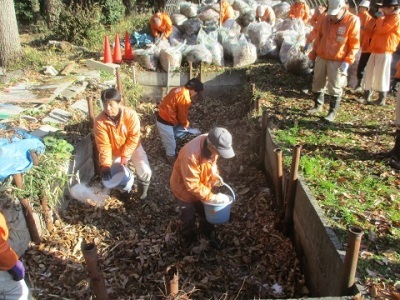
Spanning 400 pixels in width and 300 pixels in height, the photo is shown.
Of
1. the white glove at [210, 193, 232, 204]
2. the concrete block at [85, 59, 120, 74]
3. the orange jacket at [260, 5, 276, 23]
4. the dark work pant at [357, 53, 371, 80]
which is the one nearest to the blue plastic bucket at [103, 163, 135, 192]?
the white glove at [210, 193, 232, 204]

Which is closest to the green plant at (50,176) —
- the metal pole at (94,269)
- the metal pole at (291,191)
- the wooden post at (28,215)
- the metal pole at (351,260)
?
the wooden post at (28,215)

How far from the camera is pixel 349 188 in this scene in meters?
4.47

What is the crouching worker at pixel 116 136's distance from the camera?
181 inches

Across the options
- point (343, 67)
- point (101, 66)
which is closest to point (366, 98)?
point (343, 67)

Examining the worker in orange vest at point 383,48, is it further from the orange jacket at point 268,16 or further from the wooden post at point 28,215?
the wooden post at point 28,215

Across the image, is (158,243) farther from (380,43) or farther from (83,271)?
(380,43)

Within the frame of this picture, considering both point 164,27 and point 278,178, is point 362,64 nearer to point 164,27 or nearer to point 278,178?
point 278,178

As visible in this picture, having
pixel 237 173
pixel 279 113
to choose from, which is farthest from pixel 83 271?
pixel 279 113

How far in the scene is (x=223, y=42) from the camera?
9.73 m

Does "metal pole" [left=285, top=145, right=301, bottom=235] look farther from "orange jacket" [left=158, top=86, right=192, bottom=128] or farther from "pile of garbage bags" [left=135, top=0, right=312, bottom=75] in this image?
"pile of garbage bags" [left=135, top=0, right=312, bottom=75]

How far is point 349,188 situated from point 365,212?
0.51 m

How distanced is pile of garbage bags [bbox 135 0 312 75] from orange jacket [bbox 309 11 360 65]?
2055mm

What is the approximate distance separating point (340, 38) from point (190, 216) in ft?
12.5

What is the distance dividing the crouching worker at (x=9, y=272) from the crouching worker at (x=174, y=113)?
3781mm
